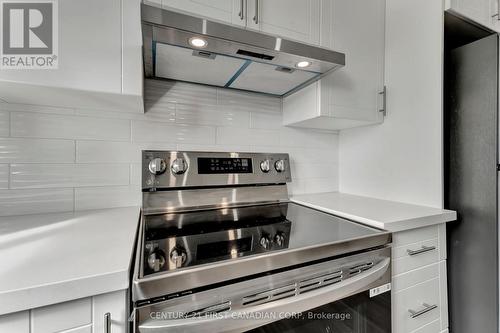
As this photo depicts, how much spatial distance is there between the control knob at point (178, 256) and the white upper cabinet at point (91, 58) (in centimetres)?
52

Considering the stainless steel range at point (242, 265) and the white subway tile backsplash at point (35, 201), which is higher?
the white subway tile backsplash at point (35, 201)

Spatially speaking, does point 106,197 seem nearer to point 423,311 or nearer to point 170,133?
point 170,133

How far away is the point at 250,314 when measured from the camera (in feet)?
1.88

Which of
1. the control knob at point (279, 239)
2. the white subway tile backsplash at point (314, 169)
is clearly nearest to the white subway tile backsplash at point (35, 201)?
the control knob at point (279, 239)

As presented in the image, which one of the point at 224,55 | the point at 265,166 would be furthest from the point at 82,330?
the point at 265,166

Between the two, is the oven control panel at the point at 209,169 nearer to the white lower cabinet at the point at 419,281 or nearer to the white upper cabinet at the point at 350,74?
the white upper cabinet at the point at 350,74

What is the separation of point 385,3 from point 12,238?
1.93 meters

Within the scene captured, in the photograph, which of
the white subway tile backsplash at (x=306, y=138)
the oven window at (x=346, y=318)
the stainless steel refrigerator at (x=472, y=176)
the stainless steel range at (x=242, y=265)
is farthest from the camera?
the white subway tile backsplash at (x=306, y=138)

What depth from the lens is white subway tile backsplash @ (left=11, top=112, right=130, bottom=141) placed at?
928mm

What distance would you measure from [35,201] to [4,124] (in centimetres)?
32

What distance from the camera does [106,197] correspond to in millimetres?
1062

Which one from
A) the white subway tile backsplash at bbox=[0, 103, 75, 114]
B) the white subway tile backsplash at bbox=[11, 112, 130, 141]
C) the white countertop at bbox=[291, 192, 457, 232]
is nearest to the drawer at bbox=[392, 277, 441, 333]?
the white countertop at bbox=[291, 192, 457, 232]

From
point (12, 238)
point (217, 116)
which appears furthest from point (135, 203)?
point (217, 116)

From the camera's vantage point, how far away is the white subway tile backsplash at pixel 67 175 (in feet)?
3.04
